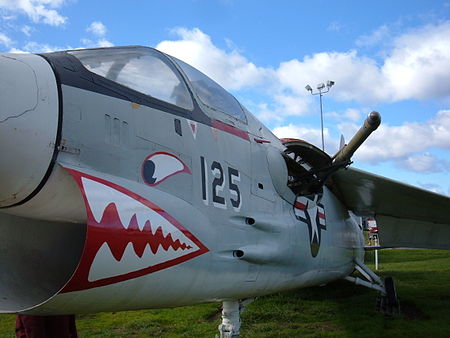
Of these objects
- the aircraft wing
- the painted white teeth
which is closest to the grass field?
the aircraft wing

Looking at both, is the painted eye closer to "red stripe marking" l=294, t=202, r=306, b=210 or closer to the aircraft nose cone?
the aircraft nose cone

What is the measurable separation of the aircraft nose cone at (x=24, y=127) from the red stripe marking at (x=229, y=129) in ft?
5.52

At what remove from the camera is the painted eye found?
9.21 ft

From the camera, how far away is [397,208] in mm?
7879

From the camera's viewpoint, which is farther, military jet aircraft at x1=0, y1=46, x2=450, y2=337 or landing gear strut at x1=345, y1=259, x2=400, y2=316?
landing gear strut at x1=345, y1=259, x2=400, y2=316

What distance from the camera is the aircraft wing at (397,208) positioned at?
6.79m

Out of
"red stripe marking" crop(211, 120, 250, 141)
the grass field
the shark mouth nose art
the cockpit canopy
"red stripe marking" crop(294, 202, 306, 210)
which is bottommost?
the grass field

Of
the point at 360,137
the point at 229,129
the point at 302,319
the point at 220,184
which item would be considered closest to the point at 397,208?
the point at 302,319

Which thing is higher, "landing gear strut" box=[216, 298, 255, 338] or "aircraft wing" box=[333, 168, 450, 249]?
"aircraft wing" box=[333, 168, 450, 249]

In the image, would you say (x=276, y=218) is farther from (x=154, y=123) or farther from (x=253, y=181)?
(x=154, y=123)

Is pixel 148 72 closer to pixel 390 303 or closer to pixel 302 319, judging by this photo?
pixel 302 319

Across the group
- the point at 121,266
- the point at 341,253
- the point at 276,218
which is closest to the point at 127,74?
the point at 121,266

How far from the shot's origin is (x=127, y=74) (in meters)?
3.03

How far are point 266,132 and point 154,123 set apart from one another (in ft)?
7.29
